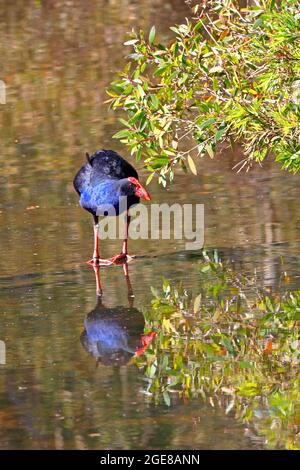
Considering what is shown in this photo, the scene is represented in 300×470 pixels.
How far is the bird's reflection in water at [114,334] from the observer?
941 cm

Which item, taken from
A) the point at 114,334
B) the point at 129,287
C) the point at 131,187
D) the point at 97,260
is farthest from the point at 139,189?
the point at 114,334

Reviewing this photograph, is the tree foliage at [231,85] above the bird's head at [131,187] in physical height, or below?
above

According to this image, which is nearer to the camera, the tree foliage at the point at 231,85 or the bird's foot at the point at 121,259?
the tree foliage at the point at 231,85

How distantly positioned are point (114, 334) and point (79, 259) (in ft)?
7.51

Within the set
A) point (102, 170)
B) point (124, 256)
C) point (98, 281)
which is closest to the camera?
point (98, 281)

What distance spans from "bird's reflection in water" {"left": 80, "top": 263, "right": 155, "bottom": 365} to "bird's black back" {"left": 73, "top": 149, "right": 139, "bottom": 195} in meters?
1.77

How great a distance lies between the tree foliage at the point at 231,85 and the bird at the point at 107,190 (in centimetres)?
83

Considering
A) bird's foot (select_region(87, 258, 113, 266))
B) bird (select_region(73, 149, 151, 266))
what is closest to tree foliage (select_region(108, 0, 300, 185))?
bird (select_region(73, 149, 151, 266))

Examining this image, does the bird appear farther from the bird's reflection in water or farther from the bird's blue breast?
the bird's reflection in water

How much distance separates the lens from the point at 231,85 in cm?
1052

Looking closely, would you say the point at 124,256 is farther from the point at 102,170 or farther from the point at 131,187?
the point at 102,170

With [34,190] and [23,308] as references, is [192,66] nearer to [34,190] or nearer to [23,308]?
[23,308]

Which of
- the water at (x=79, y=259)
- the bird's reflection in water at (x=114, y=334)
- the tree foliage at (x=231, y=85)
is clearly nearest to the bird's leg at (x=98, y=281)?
the water at (x=79, y=259)

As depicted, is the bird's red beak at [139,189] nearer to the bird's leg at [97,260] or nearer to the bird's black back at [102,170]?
the bird's black back at [102,170]
